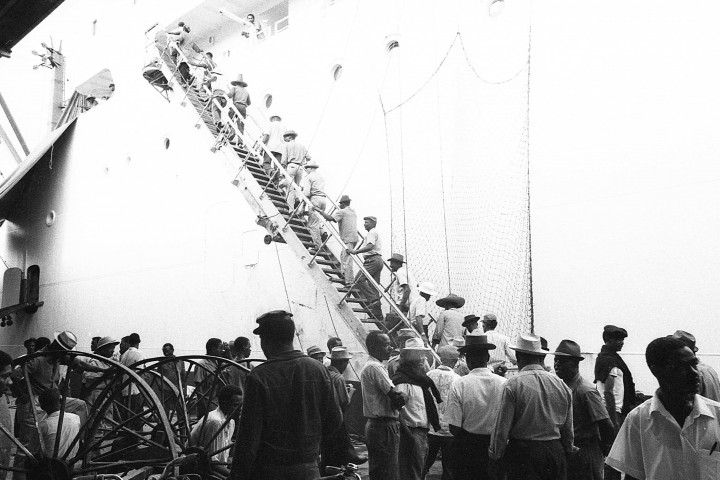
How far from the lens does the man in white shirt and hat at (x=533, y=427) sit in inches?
137

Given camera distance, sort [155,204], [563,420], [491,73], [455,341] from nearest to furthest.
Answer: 1. [563,420]
2. [455,341]
3. [491,73]
4. [155,204]

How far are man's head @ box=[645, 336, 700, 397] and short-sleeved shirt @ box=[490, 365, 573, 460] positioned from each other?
1.48 metres

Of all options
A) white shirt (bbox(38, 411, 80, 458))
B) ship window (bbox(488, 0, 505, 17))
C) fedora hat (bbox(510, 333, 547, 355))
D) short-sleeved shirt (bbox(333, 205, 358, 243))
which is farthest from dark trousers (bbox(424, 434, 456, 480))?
ship window (bbox(488, 0, 505, 17))

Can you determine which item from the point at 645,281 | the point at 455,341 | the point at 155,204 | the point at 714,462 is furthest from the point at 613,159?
the point at 155,204

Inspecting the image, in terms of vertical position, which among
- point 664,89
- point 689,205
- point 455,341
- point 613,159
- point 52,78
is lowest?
point 455,341

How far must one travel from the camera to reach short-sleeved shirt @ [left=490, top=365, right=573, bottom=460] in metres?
3.50

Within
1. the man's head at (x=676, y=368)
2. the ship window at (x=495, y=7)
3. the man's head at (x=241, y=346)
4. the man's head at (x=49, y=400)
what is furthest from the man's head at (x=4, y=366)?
the ship window at (x=495, y=7)

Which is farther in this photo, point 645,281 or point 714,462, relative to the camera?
point 645,281

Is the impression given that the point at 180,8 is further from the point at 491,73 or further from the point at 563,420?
the point at 563,420

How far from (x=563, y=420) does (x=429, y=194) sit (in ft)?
21.8

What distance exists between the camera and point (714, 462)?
1868 millimetres

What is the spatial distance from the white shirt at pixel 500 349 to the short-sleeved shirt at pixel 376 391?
1.76 m

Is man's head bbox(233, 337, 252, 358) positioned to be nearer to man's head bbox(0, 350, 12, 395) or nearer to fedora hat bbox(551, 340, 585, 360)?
man's head bbox(0, 350, 12, 395)

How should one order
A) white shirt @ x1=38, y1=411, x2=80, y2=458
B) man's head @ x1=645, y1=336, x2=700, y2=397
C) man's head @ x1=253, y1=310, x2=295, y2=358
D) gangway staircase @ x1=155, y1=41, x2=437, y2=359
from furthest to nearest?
gangway staircase @ x1=155, y1=41, x2=437, y2=359 < white shirt @ x1=38, y1=411, x2=80, y2=458 < man's head @ x1=253, y1=310, x2=295, y2=358 < man's head @ x1=645, y1=336, x2=700, y2=397
